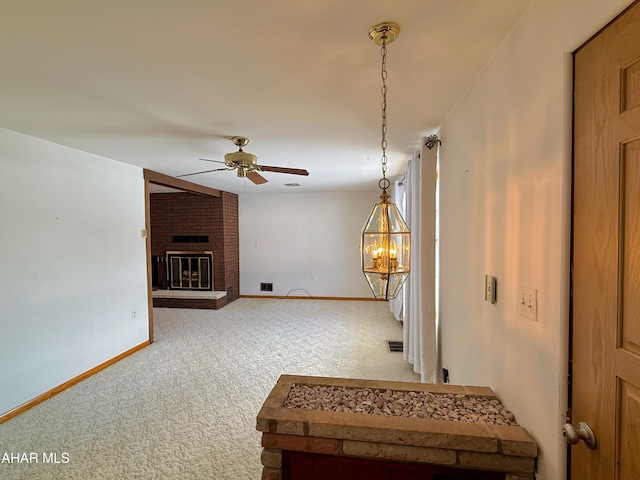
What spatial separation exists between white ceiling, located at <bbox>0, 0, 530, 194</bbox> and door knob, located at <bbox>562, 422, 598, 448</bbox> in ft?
4.72

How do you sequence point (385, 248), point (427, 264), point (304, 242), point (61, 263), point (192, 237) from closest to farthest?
→ point (385, 248)
point (427, 264)
point (61, 263)
point (192, 237)
point (304, 242)

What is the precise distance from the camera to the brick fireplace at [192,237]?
5809mm

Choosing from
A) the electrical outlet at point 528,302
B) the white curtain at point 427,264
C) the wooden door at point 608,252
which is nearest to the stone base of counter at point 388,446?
the wooden door at point 608,252

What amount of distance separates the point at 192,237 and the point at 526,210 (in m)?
5.86

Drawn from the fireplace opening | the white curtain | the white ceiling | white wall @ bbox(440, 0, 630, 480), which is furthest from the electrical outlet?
the fireplace opening

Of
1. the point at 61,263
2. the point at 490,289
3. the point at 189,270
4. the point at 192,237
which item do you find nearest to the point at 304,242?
the point at 192,237

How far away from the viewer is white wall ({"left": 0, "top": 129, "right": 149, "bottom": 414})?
237cm

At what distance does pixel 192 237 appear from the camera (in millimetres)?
5902

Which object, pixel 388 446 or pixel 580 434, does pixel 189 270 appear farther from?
pixel 580 434

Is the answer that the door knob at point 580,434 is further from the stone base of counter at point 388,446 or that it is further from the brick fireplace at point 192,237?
the brick fireplace at point 192,237

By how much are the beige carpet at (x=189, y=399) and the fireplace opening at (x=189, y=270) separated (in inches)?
50.0

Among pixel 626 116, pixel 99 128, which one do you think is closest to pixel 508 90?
pixel 626 116

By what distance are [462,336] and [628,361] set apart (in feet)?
3.99

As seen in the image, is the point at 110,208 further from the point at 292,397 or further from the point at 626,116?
the point at 626,116
